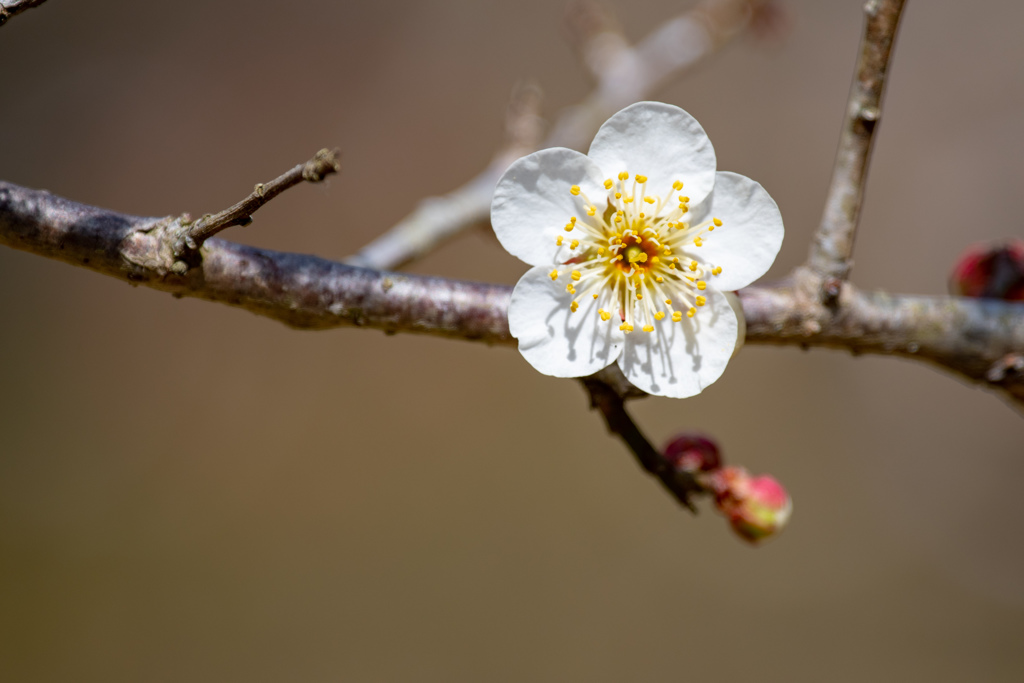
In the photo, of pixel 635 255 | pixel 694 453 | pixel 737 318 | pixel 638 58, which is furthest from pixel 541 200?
pixel 638 58

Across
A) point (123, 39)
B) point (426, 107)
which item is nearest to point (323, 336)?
point (426, 107)

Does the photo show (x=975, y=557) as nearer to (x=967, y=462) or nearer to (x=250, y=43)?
(x=967, y=462)

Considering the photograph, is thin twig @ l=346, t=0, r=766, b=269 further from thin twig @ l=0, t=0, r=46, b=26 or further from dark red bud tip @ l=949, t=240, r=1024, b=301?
thin twig @ l=0, t=0, r=46, b=26

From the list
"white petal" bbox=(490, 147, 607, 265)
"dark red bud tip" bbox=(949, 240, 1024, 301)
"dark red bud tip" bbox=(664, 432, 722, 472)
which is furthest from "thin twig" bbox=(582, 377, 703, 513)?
"dark red bud tip" bbox=(949, 240, 1024, 301)

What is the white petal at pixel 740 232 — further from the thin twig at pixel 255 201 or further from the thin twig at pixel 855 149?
the thin twig at pixel 255 201

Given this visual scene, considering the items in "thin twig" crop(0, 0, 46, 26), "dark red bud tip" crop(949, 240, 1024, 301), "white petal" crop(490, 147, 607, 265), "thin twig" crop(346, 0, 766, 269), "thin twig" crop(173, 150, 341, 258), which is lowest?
"thin twig" crop(173, 150, 341, 258)

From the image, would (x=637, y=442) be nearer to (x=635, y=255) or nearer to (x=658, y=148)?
(x=635, y=255)

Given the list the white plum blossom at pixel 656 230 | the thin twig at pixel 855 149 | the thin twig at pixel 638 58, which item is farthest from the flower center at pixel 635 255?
the thin twig at pixel 638 58
